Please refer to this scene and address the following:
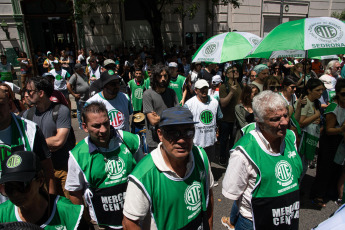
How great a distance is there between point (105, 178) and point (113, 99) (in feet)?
5.03

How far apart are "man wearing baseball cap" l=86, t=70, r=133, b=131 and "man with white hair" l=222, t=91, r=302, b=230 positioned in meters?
1.96

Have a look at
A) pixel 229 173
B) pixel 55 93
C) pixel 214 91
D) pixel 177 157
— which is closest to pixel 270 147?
pixel 229 173

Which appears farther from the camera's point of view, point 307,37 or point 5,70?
point 5,70

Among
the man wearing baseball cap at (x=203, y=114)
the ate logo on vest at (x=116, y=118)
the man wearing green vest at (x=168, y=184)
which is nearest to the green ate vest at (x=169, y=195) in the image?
the man wearing green vest at (x=168, y=184)

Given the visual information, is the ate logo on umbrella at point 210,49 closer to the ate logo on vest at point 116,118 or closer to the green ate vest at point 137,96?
the green ate vest at point 137,96

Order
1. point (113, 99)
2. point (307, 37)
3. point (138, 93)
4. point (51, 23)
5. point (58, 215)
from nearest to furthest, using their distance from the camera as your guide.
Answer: point (58, 215)
point (307, 37)
point (113, 99)
point (138, 93)
point (51, 23)

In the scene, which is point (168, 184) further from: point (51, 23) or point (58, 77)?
point (51, 23)

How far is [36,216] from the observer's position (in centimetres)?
160

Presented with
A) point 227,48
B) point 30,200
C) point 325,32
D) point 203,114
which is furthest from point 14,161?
point 227,48

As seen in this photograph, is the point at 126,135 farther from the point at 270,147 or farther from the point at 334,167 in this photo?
the point at 334,167

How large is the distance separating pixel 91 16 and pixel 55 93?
13311 mm

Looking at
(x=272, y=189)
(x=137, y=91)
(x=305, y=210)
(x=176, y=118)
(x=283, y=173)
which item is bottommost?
(x=305, y=210)

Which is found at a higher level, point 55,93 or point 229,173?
point 55,93

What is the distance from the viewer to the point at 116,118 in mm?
3602
